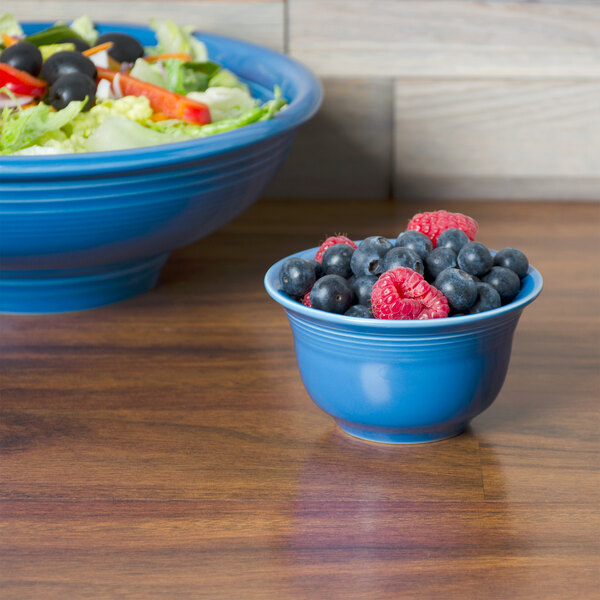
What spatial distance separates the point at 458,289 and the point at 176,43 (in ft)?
2.52

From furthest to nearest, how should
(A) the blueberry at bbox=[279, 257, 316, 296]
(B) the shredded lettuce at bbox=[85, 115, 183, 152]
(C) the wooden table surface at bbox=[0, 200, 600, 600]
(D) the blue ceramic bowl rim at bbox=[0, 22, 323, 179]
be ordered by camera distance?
(B) the shredded lettuce at bbox=[85, 115, 183, 152] < (D) the blue ceramic bowl rim at bbox=[0, 22, 323, 179] < (A) the blueberry at bbox=[279, 257, 316, 296] < (C) the wooden table surface at bbox=[0, 200, 600, 600]

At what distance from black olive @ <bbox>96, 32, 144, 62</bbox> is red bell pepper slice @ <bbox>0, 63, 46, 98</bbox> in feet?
0.49

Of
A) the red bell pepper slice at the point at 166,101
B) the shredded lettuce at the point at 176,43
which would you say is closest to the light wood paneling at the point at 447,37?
the shredded lettuce at the point at 176,43

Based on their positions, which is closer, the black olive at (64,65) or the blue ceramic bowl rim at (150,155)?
the blue ceramic bowl rim at (150,155)

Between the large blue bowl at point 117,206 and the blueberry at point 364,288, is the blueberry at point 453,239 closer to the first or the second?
the blueberry at point 364,288

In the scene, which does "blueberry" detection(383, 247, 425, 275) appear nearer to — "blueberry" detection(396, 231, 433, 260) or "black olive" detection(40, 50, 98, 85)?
"blueberry" detection(396, 231, 433, 260)

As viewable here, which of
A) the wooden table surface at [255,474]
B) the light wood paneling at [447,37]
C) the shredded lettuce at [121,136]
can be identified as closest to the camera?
the wooden table surface at [255,474]

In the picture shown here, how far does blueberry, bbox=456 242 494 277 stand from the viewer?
2.31 ft

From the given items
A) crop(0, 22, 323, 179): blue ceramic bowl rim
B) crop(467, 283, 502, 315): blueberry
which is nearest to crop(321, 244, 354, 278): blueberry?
crop(467, 283, 502, 315): blueberry

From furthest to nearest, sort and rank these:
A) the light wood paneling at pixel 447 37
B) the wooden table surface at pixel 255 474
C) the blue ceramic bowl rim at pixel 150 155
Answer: the light wood paneling at pixel 447 37 < the blue ceramic bowl rim at pixel 150 155 < the wooden table surface at pixel 255 474

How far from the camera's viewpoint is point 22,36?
1260 millimetres

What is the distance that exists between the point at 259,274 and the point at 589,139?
0.59m

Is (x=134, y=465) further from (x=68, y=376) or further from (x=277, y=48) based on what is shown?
(x=277, y=48)

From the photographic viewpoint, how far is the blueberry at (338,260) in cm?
73
